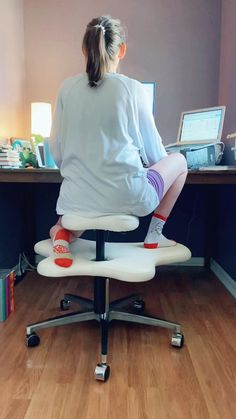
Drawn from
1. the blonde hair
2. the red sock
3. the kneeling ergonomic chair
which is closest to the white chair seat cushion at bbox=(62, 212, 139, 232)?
the kneeling ergonomic chair

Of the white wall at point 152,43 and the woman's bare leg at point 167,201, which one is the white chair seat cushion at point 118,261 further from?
the white wall at point 152,43

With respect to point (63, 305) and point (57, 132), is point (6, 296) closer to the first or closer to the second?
point (63, 305)

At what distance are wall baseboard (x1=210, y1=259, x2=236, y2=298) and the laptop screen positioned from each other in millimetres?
858

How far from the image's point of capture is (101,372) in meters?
1.14

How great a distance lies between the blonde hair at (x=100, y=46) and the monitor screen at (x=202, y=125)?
1.14 m

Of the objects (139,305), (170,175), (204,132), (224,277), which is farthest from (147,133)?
(224,277)

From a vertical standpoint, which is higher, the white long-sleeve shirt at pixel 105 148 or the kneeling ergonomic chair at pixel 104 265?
the white long-sleeve shirt at pixel 105 148

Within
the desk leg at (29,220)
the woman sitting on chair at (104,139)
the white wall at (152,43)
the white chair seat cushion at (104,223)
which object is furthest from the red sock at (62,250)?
the white wall at (152,43)

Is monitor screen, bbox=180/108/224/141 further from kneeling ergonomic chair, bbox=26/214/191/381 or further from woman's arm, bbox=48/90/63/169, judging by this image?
woman's arm, bbox=48/90/63/169

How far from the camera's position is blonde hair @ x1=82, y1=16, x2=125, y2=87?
1.16 meters

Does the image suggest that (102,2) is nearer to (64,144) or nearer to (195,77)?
(195,77)

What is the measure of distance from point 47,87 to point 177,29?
103 cm

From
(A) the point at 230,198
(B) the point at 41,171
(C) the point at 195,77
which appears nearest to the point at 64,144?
(B) the point at 41,171

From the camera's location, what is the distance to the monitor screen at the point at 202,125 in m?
2.19
